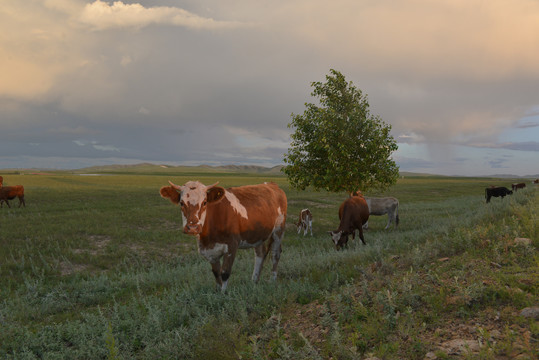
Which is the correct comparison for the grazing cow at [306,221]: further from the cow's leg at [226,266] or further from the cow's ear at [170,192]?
the cow's ear at [170,192]

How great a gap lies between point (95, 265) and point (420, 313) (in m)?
13.6

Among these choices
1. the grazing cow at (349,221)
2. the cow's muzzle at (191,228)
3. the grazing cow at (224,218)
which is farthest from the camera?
the grazing cow at (349,221)

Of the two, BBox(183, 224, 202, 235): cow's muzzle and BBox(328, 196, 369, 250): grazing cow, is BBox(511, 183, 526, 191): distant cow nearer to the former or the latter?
BBox(328, 196, 369, 250): grazing cow

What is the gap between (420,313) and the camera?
4625 mm

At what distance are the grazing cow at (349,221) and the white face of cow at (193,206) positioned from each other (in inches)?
344

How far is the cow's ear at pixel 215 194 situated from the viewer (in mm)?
6535

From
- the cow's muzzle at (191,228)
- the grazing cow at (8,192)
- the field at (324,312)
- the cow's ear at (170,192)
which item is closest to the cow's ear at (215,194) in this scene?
the cow's ear at (170,192)

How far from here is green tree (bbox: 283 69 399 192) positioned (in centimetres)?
1989

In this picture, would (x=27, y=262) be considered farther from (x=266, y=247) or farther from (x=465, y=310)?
(x=465, y=310)

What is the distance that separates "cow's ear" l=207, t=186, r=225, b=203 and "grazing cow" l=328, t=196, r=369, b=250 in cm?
835

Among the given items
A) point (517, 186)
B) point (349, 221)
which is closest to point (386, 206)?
point (349, 221)

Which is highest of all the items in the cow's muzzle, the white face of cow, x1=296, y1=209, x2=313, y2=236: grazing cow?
the white face of cow

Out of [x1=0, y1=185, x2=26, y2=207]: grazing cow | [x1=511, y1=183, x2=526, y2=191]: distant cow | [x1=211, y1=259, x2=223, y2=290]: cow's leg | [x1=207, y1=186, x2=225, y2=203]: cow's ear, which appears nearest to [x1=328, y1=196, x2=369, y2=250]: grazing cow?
[x1=211, y1=259, x2=223, y2=290]: cow's leg

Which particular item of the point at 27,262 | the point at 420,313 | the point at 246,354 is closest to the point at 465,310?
the point at 420,313
